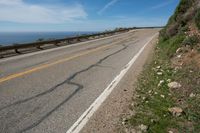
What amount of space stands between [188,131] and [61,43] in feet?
69.0

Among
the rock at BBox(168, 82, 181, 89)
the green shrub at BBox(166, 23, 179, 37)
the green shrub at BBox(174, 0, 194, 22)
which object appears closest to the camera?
the rock at BBox(168, 82, 181, 89)

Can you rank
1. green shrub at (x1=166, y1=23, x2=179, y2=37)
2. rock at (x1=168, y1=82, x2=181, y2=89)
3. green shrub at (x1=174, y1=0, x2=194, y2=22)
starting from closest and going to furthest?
rock at (x1=168, y1=82, x2=181, y2=89)
green shrub at (x1=166, y1=23, x2=179, y2=37)
green shrub at (x1=174, y1=0, x2=194, y2=22)

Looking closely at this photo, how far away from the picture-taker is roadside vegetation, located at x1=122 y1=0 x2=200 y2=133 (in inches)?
195

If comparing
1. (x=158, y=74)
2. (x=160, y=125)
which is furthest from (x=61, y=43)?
(x=160, y=125)

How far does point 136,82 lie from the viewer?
8.19 m

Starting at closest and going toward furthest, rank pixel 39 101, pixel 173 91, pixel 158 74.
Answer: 1. pixel 39 101
2. pixel 173 91
3. pixel 158 74

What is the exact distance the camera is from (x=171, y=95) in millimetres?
6734

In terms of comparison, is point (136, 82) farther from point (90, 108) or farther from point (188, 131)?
point (188, 131)

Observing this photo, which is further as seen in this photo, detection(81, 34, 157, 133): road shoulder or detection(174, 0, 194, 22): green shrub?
detection(174, 0, 194, 22): green shrub

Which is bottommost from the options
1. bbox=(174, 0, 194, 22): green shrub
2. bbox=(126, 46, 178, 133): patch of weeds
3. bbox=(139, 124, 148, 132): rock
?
bbox=(126, 46, 178, 133): patch of weeds

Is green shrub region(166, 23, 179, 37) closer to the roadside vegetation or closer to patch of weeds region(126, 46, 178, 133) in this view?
the roadside vegetation

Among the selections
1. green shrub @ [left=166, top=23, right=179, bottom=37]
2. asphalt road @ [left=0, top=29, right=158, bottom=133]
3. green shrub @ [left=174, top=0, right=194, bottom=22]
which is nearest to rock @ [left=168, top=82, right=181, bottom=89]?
asphalt road @ [left=0, top=29, right=158, bottom=133]

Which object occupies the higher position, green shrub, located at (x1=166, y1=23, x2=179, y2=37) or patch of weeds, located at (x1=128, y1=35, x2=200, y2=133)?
green shrub, located at (x1=166, y1=23, x2=179, y2=37)

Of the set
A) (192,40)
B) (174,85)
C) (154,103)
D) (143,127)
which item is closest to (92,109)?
(143,127)
